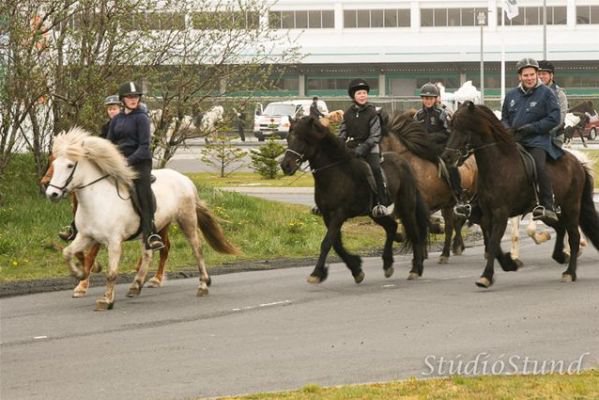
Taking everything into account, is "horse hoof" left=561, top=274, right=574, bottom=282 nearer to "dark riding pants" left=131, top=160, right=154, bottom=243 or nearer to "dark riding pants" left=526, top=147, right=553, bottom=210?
"dark riding pants" left=526, top=147, right=553, bottom=210

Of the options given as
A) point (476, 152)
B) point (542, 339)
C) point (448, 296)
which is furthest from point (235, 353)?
point (476, 152)

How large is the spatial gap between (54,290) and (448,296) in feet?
15.7

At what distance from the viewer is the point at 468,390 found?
990 cm

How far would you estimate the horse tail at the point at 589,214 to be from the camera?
58.9 ft

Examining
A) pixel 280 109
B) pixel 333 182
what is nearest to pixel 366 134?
pixel 333 182

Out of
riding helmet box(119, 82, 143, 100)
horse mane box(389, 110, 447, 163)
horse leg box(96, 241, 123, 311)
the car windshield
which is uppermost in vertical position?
riding helmet box(119, 82, 143, 100)

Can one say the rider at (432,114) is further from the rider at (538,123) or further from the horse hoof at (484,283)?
the horse hoof at (484,283)

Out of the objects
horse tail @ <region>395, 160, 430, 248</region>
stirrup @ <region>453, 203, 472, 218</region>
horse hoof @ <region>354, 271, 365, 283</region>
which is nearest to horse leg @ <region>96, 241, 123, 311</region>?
horse hoof @ <region>354, 271, 365, 283</region>

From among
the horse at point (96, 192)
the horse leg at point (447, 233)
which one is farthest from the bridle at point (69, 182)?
the horse leg at point (447, 233)

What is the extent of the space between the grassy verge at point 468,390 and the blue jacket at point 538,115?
278 inches

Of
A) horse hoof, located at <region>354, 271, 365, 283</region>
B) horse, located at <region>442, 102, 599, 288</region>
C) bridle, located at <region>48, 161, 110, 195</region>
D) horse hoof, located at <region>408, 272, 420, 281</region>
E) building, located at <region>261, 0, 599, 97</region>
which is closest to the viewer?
bridle, located at <region>48, 161, 110, 195</region>

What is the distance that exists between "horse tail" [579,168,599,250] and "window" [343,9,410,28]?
90.3m

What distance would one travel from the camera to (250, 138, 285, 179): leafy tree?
127 feet

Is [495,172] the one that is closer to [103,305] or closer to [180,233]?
[103,305]
